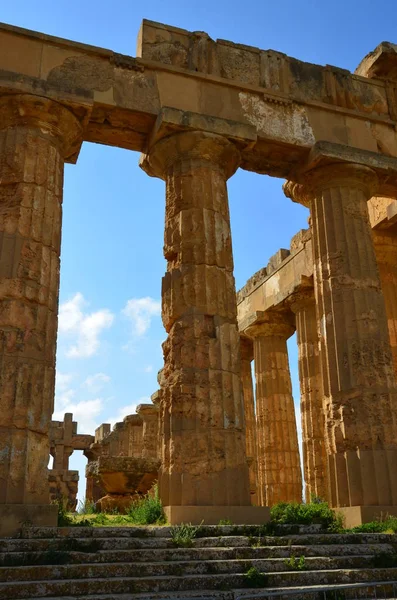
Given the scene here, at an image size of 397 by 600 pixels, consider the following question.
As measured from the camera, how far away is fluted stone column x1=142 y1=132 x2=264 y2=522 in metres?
10.2

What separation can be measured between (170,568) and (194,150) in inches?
313

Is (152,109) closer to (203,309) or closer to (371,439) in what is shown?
(203,309)

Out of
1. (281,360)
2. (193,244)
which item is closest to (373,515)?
(193,244)

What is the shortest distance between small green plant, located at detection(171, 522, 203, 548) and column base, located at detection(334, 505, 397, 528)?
10.2ft

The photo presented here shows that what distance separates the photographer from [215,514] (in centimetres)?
979

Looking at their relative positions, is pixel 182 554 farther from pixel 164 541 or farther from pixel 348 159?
pixel 348 159

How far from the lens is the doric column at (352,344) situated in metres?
11.3

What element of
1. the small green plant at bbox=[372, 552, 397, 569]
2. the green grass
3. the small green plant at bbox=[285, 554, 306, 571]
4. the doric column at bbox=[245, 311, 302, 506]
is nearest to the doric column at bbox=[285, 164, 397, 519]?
the green grass

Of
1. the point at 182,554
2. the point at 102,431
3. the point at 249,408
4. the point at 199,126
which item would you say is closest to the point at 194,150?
the point at 199,126

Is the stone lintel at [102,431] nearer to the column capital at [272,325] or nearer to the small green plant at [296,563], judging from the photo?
the column capital at [272,325]

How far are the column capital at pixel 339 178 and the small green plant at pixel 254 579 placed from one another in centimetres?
875

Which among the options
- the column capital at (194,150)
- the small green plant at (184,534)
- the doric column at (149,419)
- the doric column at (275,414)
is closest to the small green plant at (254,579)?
the small green plant at (184,534)

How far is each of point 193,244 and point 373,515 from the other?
5552 mm

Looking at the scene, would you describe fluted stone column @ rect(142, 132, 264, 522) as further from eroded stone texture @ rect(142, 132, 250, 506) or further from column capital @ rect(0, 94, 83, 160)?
column capital @ rect(0, 94, 83, 160)
